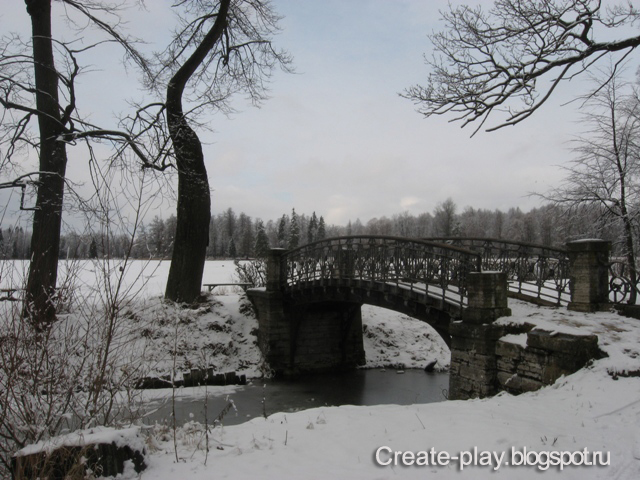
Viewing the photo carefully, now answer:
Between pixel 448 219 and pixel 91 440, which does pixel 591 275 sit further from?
pixel 448 219

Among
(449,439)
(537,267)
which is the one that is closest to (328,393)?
(537,267)

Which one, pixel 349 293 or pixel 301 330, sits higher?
pixel 349 293

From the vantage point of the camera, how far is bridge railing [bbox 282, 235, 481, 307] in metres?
9.53

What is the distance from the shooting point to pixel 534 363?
723 centimetres

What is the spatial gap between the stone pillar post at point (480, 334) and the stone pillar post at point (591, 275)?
1259mm

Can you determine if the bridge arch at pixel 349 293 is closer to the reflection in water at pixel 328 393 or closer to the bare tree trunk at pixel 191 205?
the reflection in water at pixel 328 393

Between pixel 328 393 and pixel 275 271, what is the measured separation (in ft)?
15.9

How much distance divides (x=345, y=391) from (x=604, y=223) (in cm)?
1108

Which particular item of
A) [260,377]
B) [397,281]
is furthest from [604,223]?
[260,377]

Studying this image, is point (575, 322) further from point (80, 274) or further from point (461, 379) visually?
point (80, 274)

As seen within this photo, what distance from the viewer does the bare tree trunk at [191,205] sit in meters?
15.4

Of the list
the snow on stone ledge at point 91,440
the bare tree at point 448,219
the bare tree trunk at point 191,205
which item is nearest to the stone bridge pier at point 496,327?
the snow on stone ledge at point 91,440

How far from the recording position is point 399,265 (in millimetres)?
11406

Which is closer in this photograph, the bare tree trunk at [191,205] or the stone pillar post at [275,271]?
the bare tree trunk at [191,205]
